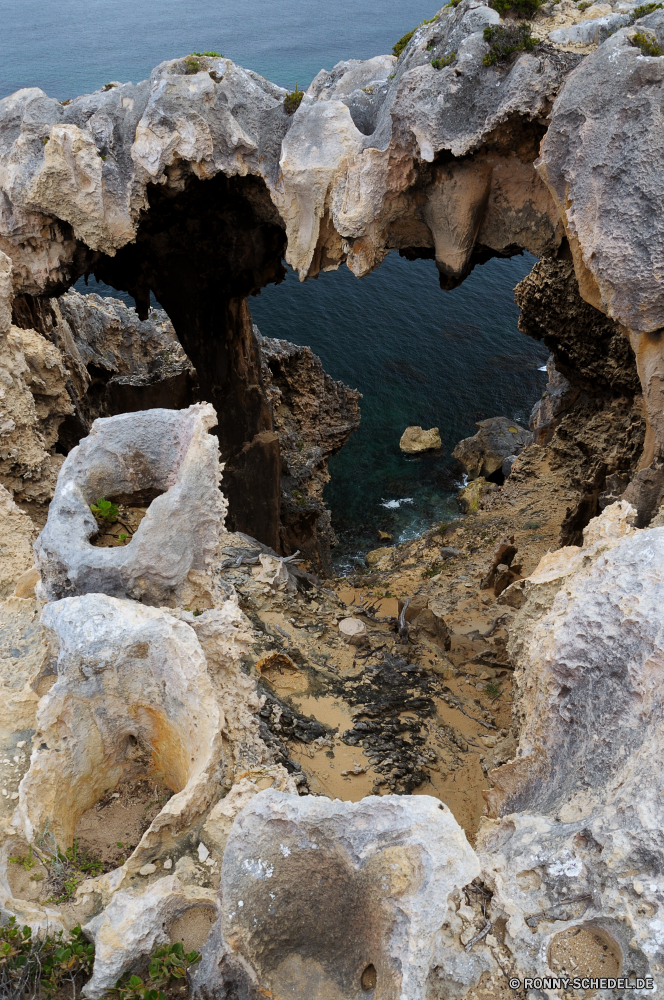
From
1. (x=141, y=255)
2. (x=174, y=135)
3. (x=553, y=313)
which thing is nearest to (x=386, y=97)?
(x=174, y=135)

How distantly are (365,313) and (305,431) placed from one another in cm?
868

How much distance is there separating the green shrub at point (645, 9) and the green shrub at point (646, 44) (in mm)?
660

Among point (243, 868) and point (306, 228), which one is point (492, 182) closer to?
point (306, 228)

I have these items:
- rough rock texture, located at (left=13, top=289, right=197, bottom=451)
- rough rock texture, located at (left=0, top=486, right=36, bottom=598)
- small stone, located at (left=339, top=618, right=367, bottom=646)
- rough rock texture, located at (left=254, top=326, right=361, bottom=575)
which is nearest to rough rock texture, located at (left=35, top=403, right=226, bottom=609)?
rough rock texture, located at (left=0, top=486, right=36, bottom=598)

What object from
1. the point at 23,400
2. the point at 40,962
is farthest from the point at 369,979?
the point at 23,400

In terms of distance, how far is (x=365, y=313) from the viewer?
2408 centimetres

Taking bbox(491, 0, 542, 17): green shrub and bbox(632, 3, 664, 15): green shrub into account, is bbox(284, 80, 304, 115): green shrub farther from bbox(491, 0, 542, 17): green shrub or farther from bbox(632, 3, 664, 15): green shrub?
bbox(632, 3, 664, 15): green shrub

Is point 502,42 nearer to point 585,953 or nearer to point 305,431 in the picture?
point 585,953

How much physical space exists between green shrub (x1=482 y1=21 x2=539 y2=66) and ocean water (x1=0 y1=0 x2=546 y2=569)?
12.0 meters

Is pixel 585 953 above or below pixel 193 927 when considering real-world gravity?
above

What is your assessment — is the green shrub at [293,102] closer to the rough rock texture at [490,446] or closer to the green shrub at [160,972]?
the green shrub at [160,972]

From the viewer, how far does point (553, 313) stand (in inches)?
512

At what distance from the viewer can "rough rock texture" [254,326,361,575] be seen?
15.6 metres

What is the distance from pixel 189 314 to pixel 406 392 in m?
10.5
